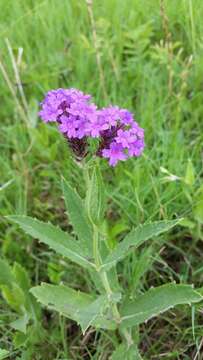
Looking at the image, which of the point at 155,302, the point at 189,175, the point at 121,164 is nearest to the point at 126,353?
the point at 155,302

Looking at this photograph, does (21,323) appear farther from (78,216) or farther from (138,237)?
(138,237)

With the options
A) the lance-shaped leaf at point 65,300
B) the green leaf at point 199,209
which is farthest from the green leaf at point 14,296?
the green leaf at point 199,209

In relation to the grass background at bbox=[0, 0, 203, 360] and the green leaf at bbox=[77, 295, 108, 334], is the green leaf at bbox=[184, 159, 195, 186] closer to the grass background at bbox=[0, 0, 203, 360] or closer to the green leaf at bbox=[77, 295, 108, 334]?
the grass background at bbox=[0, 0, 203, 360]

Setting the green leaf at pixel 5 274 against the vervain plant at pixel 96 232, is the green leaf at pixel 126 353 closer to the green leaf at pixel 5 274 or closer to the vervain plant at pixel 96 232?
the vervain plant at pixel 96 232

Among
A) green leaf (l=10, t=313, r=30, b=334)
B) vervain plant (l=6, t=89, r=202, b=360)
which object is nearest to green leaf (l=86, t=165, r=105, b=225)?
vervain plant (l=6, t=89, r=202, b=360)

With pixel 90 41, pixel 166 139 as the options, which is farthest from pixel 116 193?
pixel 90 41

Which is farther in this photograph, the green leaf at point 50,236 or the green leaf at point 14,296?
the green leaf at point 14,296
